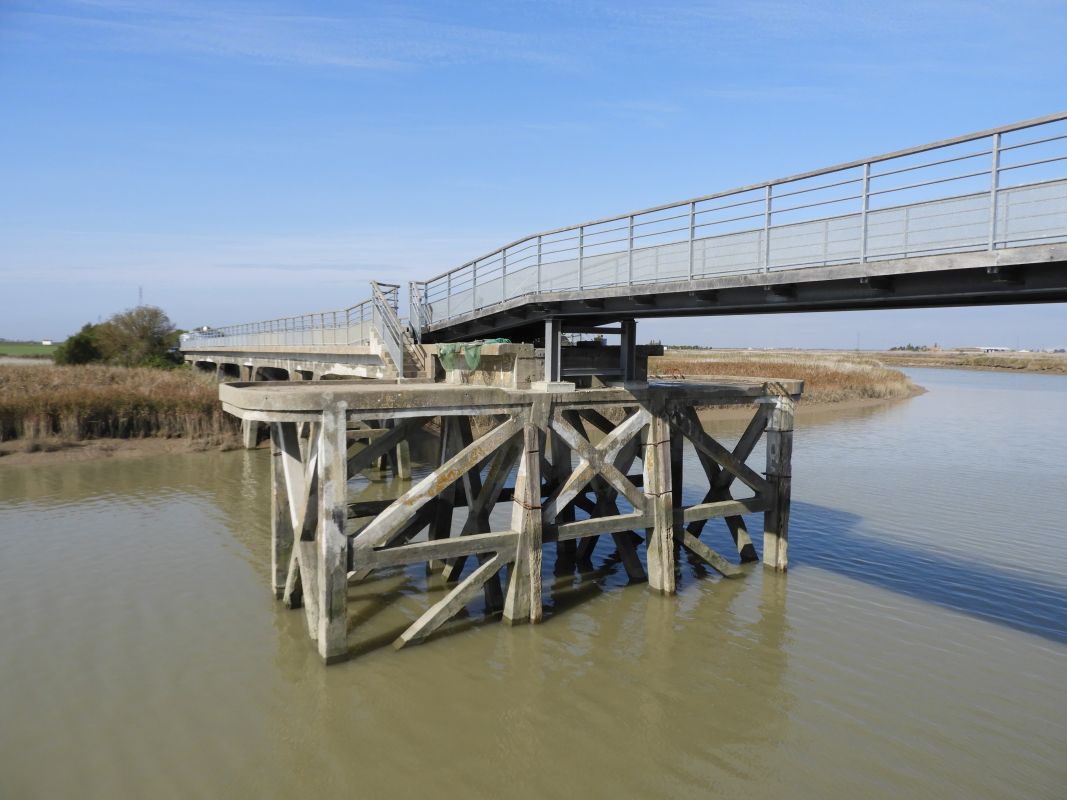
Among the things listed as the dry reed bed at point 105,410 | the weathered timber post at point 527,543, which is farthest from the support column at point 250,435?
the weathered timber post at point 527,543

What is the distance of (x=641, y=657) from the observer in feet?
28.3

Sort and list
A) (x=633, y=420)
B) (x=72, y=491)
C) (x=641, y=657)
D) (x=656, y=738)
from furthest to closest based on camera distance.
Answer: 1. (x=72, y=491)
2. (x=633, y=420)
3. (x=641, y=657)
4. (x=656, y=738)

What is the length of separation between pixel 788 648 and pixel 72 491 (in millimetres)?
16788

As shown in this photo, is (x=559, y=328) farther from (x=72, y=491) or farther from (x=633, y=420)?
(x=72, y=491)

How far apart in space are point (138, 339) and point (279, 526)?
152 ft

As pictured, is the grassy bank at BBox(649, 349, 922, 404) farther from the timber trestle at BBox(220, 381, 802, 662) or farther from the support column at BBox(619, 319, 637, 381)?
the timber trestle at BBox(220, 381, 802, 662)

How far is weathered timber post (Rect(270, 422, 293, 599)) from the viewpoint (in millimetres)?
10070

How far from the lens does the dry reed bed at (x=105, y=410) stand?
22062mm

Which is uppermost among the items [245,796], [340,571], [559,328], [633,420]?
[559,328]

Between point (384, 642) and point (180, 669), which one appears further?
point (384, 642)

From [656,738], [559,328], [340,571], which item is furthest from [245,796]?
[559,328]

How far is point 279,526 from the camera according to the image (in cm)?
1023

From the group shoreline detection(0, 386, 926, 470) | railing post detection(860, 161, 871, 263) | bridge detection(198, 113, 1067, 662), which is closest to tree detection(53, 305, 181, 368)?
shoreline detection(0, 386, 926, 470)

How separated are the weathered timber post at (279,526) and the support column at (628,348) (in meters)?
5.83
